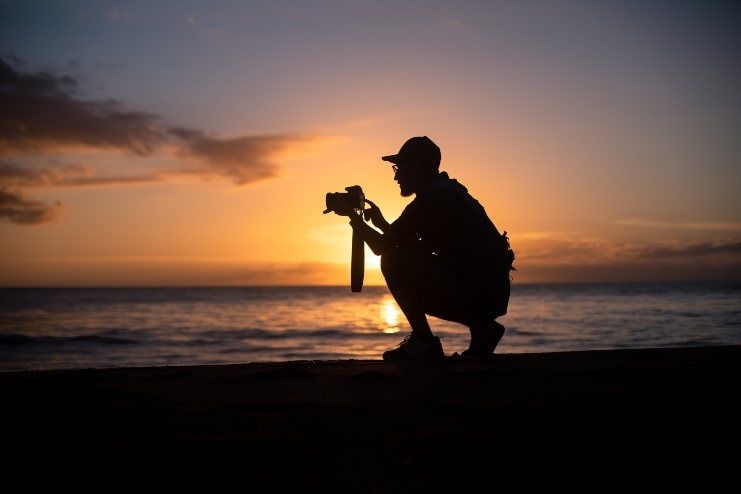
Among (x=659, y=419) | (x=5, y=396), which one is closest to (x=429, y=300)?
(x=659, y=419)

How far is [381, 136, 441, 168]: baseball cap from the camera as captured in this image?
4.79 meters

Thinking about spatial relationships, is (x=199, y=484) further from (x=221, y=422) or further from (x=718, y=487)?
(x=718, y=487)

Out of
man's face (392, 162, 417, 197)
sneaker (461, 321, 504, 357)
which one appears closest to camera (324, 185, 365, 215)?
man's face (392, 162, 417, 197)

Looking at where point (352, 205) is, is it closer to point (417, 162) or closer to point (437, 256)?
point (417, 162)

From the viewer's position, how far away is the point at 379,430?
2.27 metres

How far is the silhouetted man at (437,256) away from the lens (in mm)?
4660

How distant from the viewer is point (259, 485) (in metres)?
1.67

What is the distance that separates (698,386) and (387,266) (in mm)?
2291

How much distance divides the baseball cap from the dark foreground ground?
1660 millimetres

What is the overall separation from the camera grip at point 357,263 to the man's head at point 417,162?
558mm

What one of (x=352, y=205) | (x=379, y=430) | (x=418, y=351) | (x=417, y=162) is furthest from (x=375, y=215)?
(x=379, y=430)

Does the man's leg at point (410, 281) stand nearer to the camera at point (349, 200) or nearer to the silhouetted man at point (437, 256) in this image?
the silhouetted man at point (437, 256)

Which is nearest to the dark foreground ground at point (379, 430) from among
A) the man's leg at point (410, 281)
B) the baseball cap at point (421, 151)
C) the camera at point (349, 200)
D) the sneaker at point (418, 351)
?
the sneaker at point (418, 351)

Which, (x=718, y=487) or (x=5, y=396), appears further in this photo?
(x=5, y=396)
